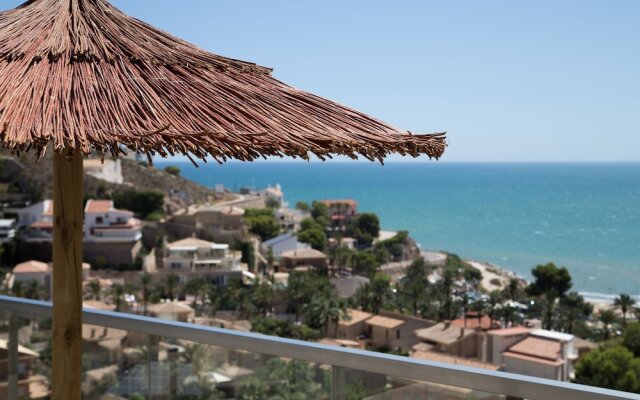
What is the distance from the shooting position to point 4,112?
1.35 meters

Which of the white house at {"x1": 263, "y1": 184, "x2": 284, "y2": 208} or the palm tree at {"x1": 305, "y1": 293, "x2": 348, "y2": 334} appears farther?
the white house at {"x1": 263, "y1": 184, "x2": 284, "y2": 208}

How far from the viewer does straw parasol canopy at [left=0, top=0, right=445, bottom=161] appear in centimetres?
135

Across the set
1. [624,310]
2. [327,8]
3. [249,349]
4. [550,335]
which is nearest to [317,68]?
[327,8]

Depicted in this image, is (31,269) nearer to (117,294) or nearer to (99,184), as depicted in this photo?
(117,294)

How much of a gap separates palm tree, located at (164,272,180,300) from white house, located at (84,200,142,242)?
18.1 feet

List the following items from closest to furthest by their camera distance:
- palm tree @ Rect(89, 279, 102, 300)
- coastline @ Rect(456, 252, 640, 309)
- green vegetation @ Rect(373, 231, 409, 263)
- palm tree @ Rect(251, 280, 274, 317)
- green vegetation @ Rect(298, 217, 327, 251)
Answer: palm tree @ Rect(89, 279, 102, 300) → palm tree @ Rect(251, 280, 274, 317) → coastline @ Rect(456, 252, 640, 309) → green vegetation @ Rect(298, 217, 327, 251) → green vegetation @ Rect(373, 231, 409, 263)

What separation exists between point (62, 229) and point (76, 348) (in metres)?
0.34

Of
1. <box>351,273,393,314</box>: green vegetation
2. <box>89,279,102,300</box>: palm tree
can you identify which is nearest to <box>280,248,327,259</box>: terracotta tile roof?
<box>351,273,393,314</box>: green vegetation

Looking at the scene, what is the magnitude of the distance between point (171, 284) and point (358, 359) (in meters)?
42.8

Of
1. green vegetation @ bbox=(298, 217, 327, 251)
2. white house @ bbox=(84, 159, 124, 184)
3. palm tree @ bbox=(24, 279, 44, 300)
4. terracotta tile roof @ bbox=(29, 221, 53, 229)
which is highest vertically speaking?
white house @ bbox=(84, 159, 124, 184)

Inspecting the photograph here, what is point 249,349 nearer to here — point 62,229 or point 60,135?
point 62,229

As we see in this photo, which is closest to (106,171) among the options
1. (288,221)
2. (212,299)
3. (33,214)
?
(33,214)

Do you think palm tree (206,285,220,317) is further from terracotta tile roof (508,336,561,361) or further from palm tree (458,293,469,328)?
terracotta tile roof (508,336,561,361)

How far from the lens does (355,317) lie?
1517 inches
